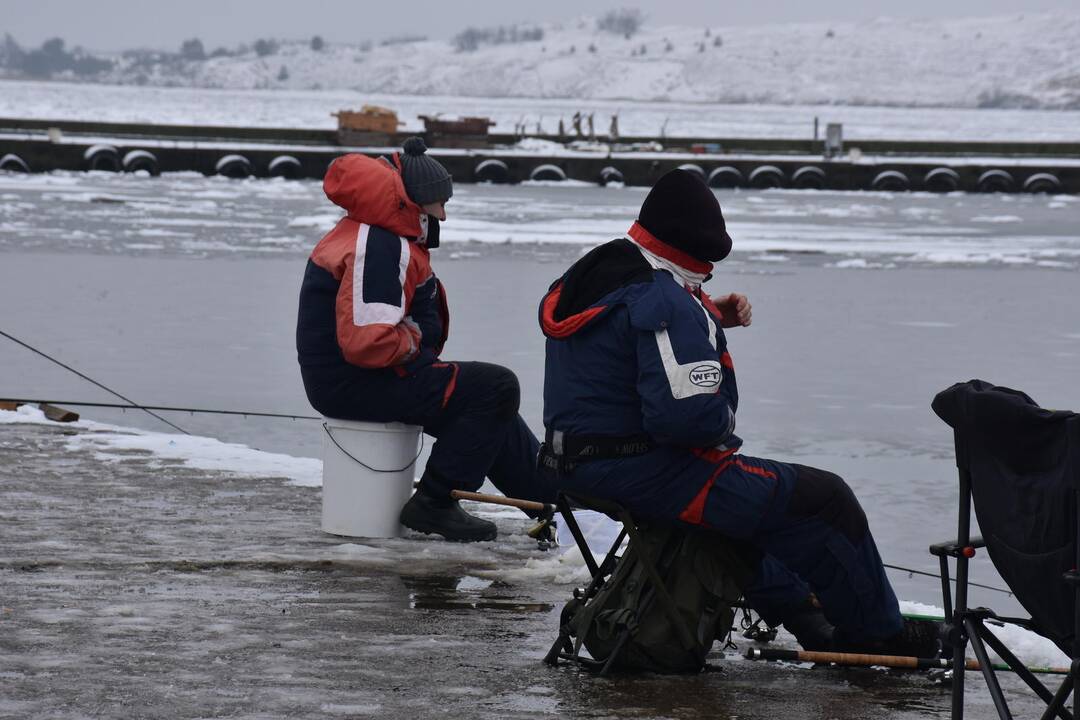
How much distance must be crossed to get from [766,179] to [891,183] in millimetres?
2956

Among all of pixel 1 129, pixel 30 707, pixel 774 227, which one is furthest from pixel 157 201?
pixel 30 707

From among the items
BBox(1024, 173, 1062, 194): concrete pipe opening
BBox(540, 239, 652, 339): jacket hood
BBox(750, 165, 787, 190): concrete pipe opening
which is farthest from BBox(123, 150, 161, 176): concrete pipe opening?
BBox(540, 239, 652, 339): jacket hood

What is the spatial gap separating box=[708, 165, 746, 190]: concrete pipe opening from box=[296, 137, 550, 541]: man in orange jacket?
108 ft

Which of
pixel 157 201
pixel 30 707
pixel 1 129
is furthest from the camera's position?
pixel 1 129

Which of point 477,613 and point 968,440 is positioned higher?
point 968,440

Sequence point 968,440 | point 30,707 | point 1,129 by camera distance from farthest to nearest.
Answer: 1. point 1,129
2. point 30,707
3. point 968,440

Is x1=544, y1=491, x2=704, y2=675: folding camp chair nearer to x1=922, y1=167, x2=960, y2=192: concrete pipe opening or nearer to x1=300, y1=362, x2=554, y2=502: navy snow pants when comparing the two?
x1=300, y1=362, x2=554, y2=502: navy snow pants

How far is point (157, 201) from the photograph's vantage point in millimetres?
28328

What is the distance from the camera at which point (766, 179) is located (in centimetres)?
3819

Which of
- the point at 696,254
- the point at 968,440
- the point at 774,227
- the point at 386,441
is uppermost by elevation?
the point at 696,254

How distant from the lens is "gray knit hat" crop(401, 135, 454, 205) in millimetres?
5367

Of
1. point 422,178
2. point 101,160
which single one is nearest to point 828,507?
point 422,178

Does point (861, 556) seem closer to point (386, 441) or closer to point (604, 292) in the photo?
point (604, 292)

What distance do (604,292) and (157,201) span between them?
25349mm
